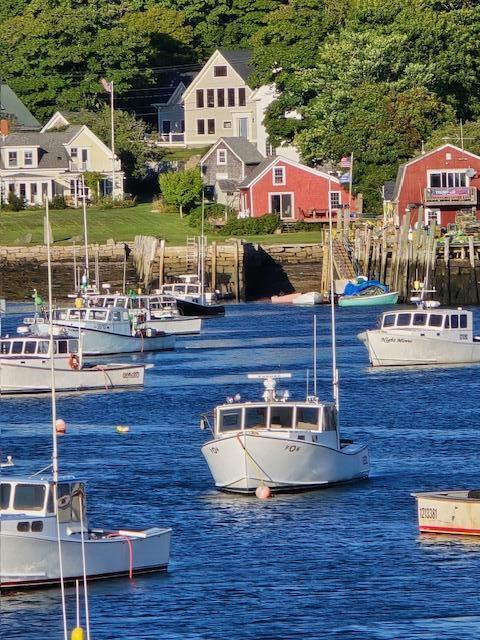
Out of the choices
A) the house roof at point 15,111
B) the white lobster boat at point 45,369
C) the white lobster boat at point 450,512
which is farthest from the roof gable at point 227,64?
the white lobster boat at point 450,512

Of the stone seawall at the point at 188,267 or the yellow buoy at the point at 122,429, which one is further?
the stone seawall at the point at 188,267

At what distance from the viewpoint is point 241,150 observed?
15362 centimetres

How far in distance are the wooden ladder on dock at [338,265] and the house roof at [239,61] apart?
45.7m

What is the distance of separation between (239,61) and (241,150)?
16.9 m

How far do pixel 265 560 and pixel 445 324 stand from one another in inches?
1553

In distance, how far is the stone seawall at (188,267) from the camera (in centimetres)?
12425

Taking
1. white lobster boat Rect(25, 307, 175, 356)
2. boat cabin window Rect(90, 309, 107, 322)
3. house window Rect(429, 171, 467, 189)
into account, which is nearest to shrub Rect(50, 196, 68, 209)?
house window Rect(429, 171, 467, 189)

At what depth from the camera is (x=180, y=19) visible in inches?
7165

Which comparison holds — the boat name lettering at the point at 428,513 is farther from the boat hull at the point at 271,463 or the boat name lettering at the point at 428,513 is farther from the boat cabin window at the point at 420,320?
the boat cabin window at the point at 420,320

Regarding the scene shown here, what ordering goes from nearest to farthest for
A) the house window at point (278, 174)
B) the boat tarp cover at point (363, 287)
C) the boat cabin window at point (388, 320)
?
1. the boat cabin window at point (388, 320)
2. the boat tarp cover at point (363, 287)
3. the house window at point (278, 174)

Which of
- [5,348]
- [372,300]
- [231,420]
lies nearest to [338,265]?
[372,300]

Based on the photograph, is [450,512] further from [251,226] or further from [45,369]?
[251,226]

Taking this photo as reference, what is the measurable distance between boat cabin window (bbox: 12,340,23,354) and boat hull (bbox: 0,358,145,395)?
495 mm

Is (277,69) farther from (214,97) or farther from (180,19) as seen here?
(180,19)
